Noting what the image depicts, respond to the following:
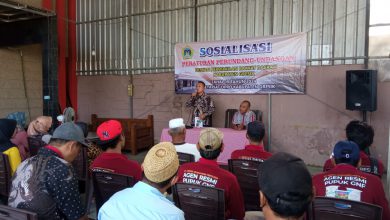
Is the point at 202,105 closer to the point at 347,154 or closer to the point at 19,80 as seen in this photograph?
the point at 347,154

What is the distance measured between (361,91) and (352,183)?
3.78 m

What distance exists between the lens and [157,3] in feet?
26.4

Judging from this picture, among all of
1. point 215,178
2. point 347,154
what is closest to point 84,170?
point 215,178

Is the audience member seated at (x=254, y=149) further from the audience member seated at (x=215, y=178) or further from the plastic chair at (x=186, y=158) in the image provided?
the audience member seated at (x=215, y=178)

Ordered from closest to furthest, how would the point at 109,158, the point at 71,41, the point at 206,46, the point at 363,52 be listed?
1. the point at 109,158
2. the point at 363,52
3. the point at 206,46
4. the point at 71,41

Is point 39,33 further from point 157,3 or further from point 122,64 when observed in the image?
point 157,3

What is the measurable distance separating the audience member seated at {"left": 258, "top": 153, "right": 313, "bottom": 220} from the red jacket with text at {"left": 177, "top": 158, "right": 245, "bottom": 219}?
1066 millimetres

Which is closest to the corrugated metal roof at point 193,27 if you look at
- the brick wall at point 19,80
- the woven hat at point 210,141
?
the brick wall at point 19,80

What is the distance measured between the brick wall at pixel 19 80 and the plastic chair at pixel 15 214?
8.09m

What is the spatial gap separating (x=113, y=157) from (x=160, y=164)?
1.22 m

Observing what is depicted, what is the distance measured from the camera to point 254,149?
2.92 metres

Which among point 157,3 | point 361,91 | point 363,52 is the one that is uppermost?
point 157,3

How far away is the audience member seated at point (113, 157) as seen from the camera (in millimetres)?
2475

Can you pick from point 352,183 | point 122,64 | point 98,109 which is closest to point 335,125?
point 352,183
